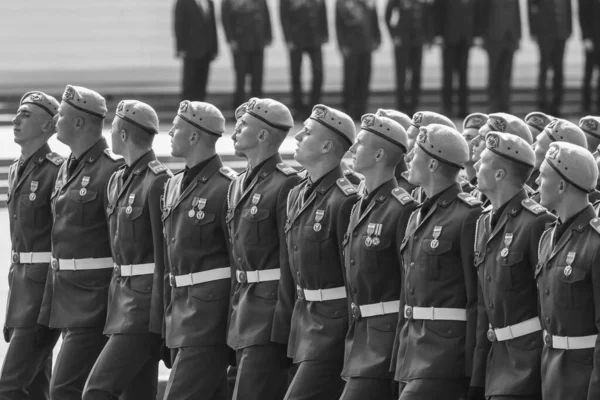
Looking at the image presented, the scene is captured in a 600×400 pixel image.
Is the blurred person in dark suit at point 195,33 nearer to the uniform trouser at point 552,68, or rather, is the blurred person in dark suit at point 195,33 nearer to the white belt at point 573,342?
the uniform trouser at point 552,68

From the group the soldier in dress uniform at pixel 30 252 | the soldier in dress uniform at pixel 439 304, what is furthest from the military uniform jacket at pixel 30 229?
the soldier in dress uniform at pixel 439 304

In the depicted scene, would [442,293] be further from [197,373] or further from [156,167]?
[156,167]

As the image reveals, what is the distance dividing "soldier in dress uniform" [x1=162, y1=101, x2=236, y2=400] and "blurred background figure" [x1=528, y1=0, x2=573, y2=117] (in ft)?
30.3

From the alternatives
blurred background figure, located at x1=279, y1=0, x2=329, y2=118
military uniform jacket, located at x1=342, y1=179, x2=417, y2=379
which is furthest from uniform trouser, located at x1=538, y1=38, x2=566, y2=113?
military uniform jacket, located at x1=342, y1=179, x2=417, y2=379

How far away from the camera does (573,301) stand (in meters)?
6.26

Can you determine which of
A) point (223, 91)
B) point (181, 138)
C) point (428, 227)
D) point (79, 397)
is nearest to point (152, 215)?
point (181, 138)

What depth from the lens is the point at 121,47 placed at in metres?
20.4

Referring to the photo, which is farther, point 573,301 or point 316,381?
point 316,381

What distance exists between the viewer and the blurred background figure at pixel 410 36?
1639 cm

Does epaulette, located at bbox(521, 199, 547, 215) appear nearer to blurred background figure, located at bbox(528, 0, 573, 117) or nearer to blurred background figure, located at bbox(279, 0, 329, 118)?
blurred background figure, located at bbox(279, 0, 329, 118)

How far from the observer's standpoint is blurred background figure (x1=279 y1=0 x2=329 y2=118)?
637 inches

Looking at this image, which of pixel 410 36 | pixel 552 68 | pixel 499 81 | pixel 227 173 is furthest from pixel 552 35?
pixel 227 173

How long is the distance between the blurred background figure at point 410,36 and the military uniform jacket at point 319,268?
358 inches

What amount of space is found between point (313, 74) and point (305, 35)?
435 millimetres
